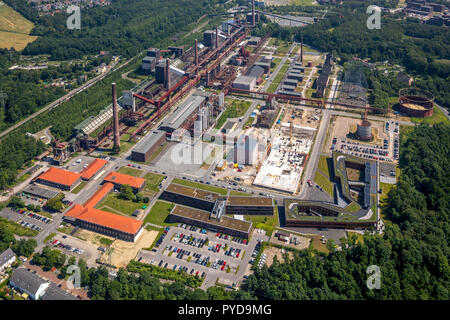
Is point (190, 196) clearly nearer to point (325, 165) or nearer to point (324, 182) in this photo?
point (324, 182)

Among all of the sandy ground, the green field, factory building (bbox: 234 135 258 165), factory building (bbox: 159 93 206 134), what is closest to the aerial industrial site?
the sandy ground

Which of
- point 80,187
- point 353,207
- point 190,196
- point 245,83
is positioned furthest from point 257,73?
point 80,187

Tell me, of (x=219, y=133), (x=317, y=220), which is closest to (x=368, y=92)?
(x=219, y=133)

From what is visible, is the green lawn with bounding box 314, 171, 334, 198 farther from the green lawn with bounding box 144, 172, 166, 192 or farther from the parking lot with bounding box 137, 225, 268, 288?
the green lawn with bounding box 144, 172, 166, 192

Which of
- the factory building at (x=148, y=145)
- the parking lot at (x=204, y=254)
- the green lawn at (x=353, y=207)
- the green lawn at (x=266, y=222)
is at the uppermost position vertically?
the factory building at (x=148, y=145)

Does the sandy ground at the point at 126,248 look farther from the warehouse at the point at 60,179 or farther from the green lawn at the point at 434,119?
the green lawn at the point at 434,119

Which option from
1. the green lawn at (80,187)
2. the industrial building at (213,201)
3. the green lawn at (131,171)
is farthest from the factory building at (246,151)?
the green lawn at (80,187)
